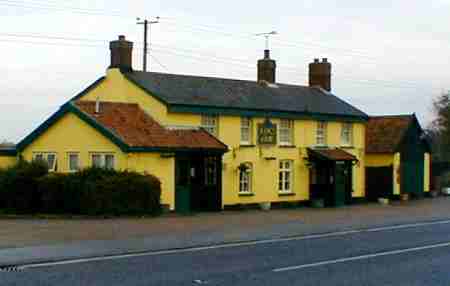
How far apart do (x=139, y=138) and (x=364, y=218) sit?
9040 millimetres

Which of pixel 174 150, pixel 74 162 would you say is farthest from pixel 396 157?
pixel 74 162

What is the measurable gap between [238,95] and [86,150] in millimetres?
8667

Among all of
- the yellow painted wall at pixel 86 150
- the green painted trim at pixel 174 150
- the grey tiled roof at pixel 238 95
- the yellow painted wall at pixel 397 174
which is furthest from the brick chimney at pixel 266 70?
the yellow painted wall at pixel 86 150

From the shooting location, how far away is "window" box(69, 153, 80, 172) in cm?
3628

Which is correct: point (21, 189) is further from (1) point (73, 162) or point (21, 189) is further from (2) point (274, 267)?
(2) point (274, 267)

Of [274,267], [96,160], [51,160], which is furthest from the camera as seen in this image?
[51,160]

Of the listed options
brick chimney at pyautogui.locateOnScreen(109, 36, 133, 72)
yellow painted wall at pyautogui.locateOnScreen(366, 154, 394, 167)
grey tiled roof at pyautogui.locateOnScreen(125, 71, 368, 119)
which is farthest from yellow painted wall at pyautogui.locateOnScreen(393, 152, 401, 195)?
brick chimney at pyautogui.locateOnScreen(109, 36, 133, 72)

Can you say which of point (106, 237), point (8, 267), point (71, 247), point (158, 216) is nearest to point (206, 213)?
point (158, 216)

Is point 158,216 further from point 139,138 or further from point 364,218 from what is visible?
point 364,218

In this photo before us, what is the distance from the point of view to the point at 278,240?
938 inches

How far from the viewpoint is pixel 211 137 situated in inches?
1481

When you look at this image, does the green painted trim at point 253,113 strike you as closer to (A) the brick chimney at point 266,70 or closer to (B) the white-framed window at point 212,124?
(B) the white-framed window at point 212,124

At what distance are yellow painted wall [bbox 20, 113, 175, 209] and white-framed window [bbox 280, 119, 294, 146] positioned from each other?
26.6ft

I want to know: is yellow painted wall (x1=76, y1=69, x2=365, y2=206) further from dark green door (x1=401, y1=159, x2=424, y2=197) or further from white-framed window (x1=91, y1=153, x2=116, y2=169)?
dark green door (x1=401, y1=159, x2=424, y2=197)
